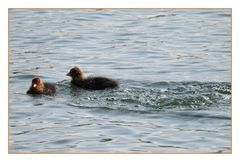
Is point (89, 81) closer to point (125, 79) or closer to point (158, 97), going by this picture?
point (125, 79)

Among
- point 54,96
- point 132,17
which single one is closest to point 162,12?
point 132,17

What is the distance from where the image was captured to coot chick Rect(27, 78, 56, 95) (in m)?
10.5

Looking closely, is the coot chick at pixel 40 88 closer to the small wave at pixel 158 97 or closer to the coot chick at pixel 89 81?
the small wave at pixel 158 97

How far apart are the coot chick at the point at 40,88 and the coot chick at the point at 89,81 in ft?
1.75

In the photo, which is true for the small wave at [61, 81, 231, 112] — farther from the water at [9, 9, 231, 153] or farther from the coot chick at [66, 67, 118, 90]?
the coot chick at [66, 67, 118, 90]

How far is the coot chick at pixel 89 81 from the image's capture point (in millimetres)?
10609

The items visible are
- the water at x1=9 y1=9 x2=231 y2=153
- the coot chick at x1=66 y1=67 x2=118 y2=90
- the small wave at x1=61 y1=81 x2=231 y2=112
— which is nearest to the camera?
the water at x1=9 y1=9 x2=231 y2=153

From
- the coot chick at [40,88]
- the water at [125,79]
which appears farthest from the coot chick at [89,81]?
the coot chick at [40,88]

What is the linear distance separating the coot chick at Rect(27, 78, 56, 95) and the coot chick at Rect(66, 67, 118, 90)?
21.0 inches

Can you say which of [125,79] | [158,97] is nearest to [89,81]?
[125,79]

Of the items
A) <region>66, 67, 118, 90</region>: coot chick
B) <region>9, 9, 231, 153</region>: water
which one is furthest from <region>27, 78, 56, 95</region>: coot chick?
<region>66, 67, 118, 90</region>: coot chick

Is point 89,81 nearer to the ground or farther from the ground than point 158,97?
farther from the ground

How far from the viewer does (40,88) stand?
1052cm

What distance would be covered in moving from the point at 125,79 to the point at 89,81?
0.50 meters
